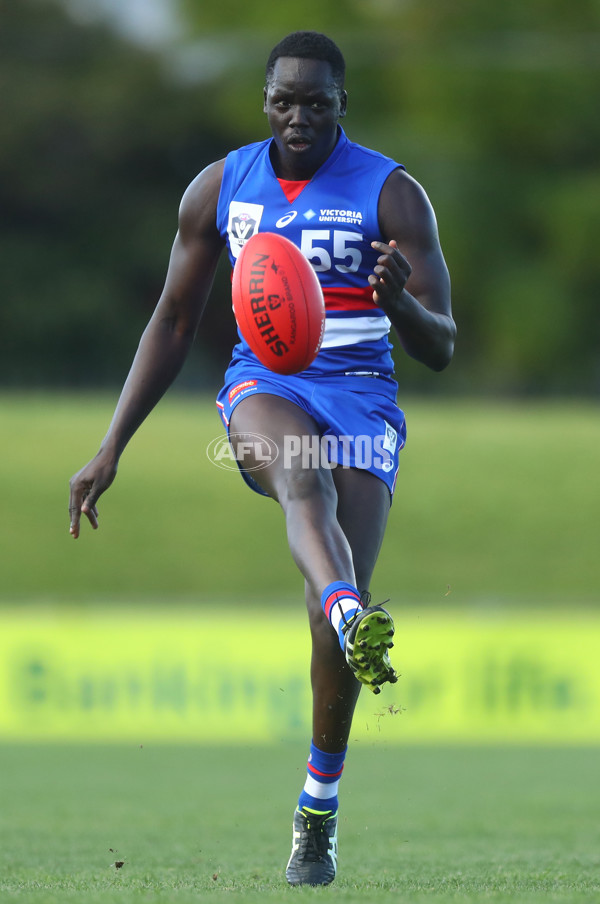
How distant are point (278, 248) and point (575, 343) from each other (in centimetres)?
3110

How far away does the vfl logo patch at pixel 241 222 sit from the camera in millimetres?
4699

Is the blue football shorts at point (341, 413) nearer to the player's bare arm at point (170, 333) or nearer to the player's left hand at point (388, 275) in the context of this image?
the player's bare arm at point (170, 333)

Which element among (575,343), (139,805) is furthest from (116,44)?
(139,805)

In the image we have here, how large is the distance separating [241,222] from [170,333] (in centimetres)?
53

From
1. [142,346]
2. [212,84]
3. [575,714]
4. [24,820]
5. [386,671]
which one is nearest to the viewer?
[386,671]

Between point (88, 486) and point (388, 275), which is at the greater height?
point (388, 275)

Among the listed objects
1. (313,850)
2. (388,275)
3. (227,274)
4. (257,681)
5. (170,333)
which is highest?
(227,274)

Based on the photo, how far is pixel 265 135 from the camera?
38000mm

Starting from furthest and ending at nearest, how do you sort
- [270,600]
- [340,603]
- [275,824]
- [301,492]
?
[270,600]
[275,824]
[301,492]
[340,603]

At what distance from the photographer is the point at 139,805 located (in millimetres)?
7734

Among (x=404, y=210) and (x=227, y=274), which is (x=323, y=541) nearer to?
(x=404, y=210)

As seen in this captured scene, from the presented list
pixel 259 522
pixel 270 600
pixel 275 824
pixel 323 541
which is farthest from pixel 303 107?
pixel 259 522

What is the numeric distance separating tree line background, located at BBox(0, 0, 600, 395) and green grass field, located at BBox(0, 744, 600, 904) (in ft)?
70.4

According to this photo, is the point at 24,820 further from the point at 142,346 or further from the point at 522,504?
the point at 522,504
